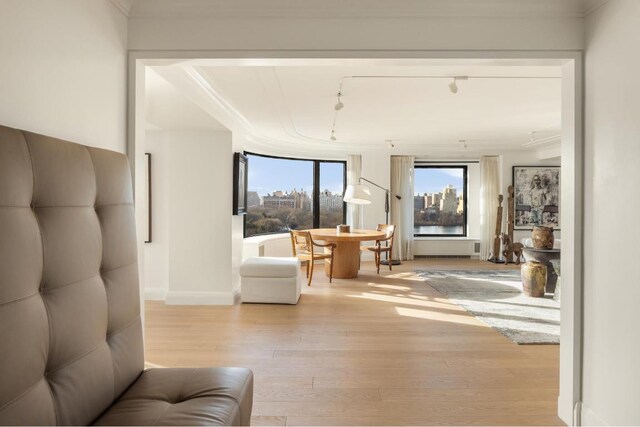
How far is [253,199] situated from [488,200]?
5039mm

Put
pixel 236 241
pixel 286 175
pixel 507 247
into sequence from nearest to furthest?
pixel 236 241 < pixel 507 247 < pixel 286 175

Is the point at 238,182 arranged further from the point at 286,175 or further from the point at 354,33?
the point at 286,175

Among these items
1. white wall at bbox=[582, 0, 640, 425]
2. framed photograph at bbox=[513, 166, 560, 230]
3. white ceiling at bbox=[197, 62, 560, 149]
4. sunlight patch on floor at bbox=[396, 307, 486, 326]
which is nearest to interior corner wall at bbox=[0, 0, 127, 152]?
white ceiling at bbox=[197, 62, 560, 149]

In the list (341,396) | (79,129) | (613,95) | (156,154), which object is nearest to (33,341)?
(79,129)

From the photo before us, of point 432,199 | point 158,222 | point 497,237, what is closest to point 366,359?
point 158,222

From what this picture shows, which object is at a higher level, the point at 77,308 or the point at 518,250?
the point at 77,308

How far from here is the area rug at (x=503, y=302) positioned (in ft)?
13.0

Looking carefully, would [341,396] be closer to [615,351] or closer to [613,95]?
[615,351]

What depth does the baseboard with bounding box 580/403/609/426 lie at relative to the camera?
2.08 metres

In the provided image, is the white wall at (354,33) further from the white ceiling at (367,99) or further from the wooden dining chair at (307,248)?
the wooden dining chair at (307,248)

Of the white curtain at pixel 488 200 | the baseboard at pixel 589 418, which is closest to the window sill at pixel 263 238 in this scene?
the white curtain at pixel 488 200

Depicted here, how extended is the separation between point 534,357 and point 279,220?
5712mm

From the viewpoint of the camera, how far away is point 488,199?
8.76 metres

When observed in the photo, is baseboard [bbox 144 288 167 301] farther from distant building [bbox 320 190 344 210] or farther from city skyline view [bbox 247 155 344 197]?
distant building [bbox 320 190 344 210]
